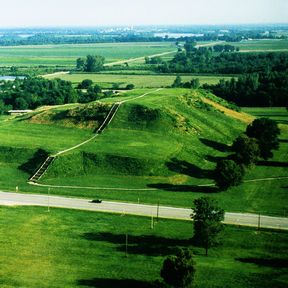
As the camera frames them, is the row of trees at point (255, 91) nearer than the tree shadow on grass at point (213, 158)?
No

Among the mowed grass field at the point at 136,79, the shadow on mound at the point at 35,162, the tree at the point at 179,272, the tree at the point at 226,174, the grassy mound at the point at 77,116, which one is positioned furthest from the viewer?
the mowed grass field at the point at 136,79

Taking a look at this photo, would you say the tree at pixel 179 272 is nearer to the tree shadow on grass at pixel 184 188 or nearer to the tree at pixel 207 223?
the tree at pixel 207 223

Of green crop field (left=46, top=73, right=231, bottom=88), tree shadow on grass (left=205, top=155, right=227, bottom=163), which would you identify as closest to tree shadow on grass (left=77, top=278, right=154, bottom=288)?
tree shadow on grass (left=205, top=155, right=227, bottom=163)

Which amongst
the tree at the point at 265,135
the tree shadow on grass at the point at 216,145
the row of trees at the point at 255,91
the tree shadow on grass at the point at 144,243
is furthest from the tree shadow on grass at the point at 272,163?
the row of trees at the point at 255,91

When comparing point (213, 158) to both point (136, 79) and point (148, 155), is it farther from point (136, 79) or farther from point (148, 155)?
point (136, 79)

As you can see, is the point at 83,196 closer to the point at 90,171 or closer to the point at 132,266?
the point at 90,171

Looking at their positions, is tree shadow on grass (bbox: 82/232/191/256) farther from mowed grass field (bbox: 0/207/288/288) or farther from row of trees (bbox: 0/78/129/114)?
row of trees (bbox: 0/78/129/114)

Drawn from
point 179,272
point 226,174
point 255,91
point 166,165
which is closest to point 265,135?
point 166,165

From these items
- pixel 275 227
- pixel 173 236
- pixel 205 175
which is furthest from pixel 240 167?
pixel 173 236
